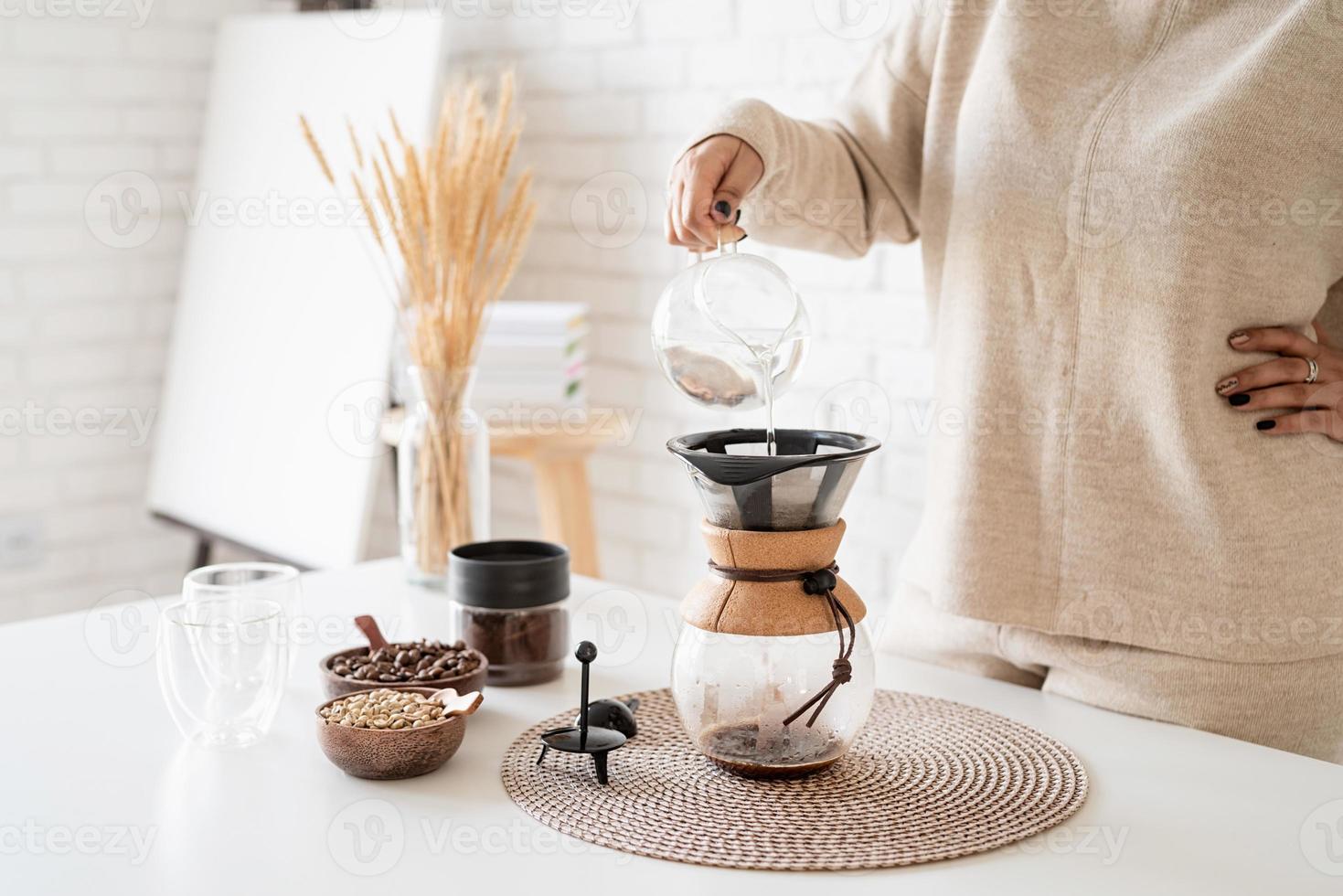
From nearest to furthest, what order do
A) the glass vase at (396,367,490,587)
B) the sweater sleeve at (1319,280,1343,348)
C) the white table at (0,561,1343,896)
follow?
the white table at (0,561,1343,896), the sweater sleeve at (1319,280,1343,348), the glass vase at (396,367,490,587)

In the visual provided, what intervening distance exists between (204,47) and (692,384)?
2506 millimetres

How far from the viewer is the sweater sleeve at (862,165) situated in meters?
1.41

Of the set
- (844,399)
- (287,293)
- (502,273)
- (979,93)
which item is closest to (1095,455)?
(979,93)

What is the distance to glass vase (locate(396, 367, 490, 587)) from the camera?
163cm

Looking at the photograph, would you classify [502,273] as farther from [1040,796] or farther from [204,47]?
[204,47]

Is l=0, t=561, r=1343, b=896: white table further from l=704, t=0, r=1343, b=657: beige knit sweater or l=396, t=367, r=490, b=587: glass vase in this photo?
l=396, t=367, r=490, b=587: glass vase

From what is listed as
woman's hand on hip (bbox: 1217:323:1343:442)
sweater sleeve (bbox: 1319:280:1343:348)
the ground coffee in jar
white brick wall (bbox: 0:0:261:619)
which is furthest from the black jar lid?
white brick wall (bbox: 0:0:261:619)

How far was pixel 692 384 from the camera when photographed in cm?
112

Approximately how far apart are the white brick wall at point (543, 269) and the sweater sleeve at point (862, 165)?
2.29 feet

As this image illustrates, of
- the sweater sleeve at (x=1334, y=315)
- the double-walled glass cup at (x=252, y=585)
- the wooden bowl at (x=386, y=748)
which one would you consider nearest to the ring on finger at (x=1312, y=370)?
the sweater sleeve at (x=1334, y=315)

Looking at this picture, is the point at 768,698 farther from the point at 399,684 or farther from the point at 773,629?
the point at 399,684

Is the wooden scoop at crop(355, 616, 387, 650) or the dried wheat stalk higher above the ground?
the dried wheat stalk

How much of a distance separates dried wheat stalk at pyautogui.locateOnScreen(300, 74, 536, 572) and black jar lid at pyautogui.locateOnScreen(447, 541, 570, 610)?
0.31 meters

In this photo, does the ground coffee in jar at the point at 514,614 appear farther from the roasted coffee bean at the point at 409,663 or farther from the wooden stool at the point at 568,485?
the wooden stool at the point at 568,485
